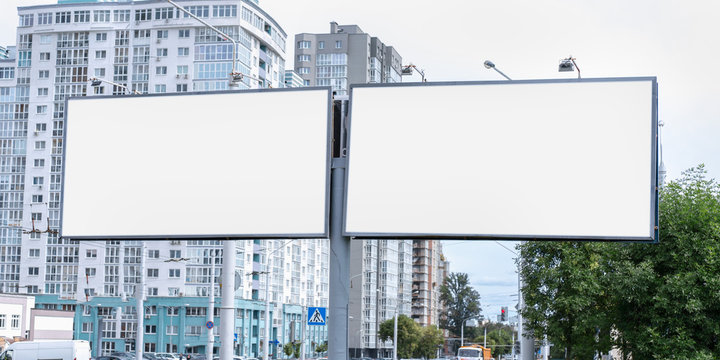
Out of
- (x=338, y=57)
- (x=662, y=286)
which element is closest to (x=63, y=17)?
(x=338, y=57)

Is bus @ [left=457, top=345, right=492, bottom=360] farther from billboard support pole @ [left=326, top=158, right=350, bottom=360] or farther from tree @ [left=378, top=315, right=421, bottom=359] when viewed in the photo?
billboard support pole @ [left=326, top=158, right=350, bottom=360]

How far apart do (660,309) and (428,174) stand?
14516mm

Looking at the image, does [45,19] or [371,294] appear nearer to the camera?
[45,19]

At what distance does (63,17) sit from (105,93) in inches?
474

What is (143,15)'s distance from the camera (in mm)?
116438

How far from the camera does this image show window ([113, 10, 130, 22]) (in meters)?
118

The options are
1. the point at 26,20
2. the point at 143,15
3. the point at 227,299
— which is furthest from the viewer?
the point at 26,20

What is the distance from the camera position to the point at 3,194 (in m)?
120

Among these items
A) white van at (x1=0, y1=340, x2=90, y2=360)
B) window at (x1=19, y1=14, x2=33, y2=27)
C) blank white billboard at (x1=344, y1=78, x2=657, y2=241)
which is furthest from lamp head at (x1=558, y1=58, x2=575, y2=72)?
window at (x1=19, y1=14, x2=33, y2=27)

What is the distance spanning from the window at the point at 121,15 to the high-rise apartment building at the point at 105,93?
0.50 ft

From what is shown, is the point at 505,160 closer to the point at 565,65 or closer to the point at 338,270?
the point at 338,270

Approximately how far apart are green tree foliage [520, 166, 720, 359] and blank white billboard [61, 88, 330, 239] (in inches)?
580

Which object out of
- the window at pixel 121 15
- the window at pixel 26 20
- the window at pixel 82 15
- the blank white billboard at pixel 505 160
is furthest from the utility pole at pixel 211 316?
the window at pixel 26 20

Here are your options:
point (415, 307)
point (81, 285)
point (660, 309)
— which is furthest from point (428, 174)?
point (415, 307)
